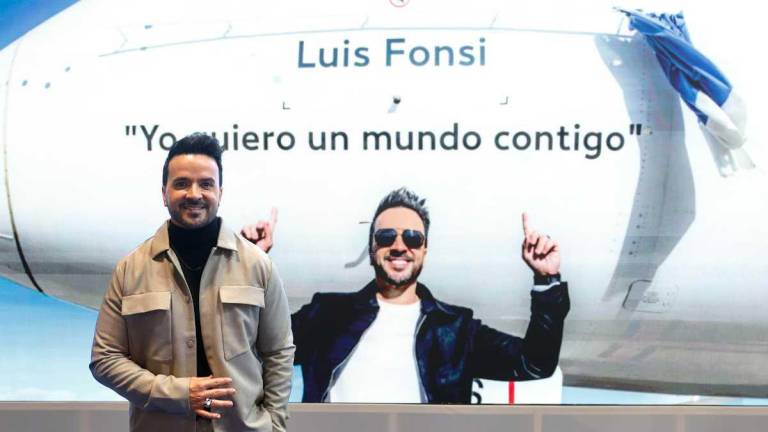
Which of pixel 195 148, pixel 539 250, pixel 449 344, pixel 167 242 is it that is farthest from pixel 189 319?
pixel 539 250

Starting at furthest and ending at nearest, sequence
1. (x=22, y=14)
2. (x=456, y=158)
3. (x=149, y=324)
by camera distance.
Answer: (x=22, y=14) < (x=456, y=158) < (x=149, y=324)

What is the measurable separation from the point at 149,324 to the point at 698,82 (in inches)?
63.8

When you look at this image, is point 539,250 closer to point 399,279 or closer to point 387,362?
point 399,279

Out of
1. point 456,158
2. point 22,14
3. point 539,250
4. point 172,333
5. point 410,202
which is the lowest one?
point 172,333

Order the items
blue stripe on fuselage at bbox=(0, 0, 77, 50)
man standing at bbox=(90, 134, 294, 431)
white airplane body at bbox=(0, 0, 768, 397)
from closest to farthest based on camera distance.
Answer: man standing at bbox=(90, 134, 294, 431), white airplane body at bbox=(0, 0, 768, 397), blue stripe on fuselage at bbox=(0, 0, 77, 50)

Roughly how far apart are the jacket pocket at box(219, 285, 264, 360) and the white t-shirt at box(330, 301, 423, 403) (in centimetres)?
90

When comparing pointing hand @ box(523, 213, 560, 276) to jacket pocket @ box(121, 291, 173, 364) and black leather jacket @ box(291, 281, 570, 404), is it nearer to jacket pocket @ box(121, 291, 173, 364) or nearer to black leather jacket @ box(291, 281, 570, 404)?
black leather jacket @ box(291, 281, 570, 404)

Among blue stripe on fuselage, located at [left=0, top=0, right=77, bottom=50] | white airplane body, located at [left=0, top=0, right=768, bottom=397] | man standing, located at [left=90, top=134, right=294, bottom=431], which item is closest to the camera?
man standing, located at [left=90, top=134, right=294, bottom=431]

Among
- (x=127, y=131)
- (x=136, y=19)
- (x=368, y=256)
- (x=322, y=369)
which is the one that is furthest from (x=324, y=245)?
(x=136, y=19)

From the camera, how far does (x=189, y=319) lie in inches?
53.6

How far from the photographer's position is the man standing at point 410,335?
7.38 feet

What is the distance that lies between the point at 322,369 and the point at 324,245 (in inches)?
13.6

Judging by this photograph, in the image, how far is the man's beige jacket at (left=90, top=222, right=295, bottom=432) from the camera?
134cm


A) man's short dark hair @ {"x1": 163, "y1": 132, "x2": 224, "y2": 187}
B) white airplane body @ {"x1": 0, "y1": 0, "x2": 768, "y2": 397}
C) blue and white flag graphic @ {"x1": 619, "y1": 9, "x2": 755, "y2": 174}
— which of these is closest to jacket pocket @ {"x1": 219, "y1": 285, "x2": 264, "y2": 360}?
man's short dark hair @ {"x1": 163, "y1": 132, "x2": 224, "y2": 187}
